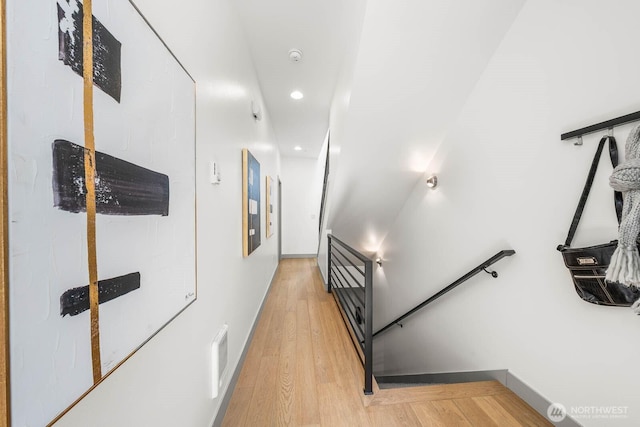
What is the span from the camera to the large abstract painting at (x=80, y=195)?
1.24 ft

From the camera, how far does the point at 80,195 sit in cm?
48

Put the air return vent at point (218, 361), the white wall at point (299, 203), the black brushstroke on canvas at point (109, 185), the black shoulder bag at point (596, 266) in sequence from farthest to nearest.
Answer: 1. the white wall at point (299, 203)
2. the air return vent at point (218, 361)
3. the black shoulder bag at point (596, 266)
4. the black brushstroke on canvas at point (109, 185)

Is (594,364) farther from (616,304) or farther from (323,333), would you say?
(323,333)

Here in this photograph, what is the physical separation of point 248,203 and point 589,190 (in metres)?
2.14

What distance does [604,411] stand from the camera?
3.51 feet

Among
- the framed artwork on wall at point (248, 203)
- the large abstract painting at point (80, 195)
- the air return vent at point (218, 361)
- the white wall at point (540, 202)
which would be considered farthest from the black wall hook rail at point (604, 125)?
the air return vent at point (218, 361)

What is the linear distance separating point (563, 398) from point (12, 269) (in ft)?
7.20

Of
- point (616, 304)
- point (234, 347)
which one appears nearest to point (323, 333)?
point (234, 347)

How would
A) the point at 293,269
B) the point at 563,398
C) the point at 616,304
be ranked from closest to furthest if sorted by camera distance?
the point at 616,304, the point at 563,398, the point at 293,269

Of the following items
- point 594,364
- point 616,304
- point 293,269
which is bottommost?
point 293,269

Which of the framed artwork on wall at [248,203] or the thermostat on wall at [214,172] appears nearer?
the thermostat on wall at [214,172]

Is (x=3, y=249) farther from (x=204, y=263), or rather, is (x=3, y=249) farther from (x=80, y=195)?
(x=204, y=263)

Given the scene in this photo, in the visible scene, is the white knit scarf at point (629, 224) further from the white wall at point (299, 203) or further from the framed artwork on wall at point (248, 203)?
the white wall at point (299, 203)

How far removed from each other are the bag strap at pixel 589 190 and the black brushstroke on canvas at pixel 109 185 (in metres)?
1.81
